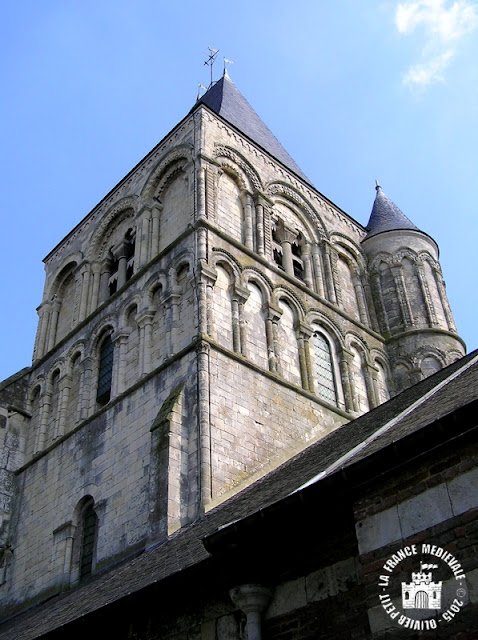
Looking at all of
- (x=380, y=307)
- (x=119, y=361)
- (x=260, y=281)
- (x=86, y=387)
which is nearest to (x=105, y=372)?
(x=86, y=387)

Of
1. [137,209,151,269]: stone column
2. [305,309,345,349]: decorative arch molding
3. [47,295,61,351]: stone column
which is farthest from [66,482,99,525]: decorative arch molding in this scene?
[305,309,345,349]: decorative arch molding

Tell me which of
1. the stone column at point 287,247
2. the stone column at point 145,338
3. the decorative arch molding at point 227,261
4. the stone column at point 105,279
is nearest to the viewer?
the stone column at point 145,338

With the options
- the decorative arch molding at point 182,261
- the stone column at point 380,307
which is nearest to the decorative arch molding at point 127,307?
the decorative arch molding at point 182,261

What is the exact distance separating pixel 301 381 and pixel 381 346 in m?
4.60

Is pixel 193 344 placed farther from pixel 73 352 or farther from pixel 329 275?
pixel 329 275

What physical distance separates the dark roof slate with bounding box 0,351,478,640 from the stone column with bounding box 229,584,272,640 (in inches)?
27.7

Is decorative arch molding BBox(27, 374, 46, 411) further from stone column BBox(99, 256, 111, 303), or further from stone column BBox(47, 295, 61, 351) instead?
stone column BBox(99, 256, 111, 303)

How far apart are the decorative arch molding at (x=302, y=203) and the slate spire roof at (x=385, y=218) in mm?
2583

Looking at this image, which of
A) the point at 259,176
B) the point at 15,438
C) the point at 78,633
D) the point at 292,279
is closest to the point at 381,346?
the point at 292,279

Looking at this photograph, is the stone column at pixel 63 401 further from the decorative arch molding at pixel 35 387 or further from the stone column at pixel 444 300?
the stone column at pixel 444 300

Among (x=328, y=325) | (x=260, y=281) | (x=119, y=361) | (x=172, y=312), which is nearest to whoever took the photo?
(x=172, y=312)

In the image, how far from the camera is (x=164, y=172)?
20531 mm

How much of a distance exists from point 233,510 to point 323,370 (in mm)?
7878

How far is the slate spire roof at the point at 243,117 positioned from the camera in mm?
23413
